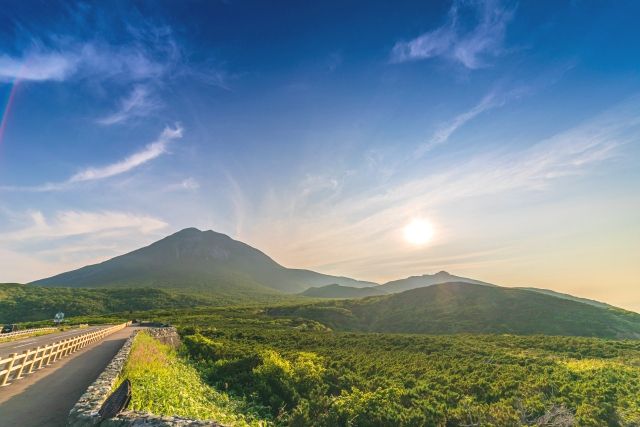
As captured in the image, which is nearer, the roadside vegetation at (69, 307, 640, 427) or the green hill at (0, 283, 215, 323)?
the roadside vegetation at (69, 307, 640, 427)

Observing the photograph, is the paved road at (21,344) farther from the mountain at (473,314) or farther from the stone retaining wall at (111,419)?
the mountain at (473,314)

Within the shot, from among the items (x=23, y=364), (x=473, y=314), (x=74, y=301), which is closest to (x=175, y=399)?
(x=23, y=364)

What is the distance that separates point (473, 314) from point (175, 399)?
3448 inches

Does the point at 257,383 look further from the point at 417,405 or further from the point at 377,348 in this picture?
the point at 377,348

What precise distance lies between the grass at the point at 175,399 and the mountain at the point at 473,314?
67155mm

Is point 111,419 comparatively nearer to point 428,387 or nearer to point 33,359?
point 33,359

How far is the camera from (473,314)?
87562mm

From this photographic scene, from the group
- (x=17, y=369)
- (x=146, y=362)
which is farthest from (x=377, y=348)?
(x=17, y=369)

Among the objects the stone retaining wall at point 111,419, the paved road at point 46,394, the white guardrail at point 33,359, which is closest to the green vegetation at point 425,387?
the paved road at point 46,394

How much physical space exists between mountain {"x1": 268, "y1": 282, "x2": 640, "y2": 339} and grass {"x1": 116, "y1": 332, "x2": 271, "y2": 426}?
220 feet

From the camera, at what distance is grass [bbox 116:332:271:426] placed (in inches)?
498

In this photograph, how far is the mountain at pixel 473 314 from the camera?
72.4 m

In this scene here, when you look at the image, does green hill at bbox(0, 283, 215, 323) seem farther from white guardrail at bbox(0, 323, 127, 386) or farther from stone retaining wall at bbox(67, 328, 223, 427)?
stone retaining wall at bbox(67, 328, 223, 427)

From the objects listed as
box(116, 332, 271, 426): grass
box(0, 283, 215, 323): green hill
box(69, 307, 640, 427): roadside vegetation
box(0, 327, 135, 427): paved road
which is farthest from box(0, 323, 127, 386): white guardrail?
box(0, 283, 215, 323): green hill
